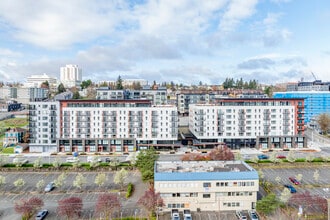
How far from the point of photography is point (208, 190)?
29594mm

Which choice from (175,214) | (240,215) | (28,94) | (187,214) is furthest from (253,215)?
(28,94)

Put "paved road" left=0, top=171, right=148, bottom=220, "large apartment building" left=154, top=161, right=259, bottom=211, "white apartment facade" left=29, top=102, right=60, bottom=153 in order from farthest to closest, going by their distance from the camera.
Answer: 1. "white apartment facade" left=29, top=102, right=60, bottom=153
2. "large apartment building" left=154, top=161, right=259, bottom=211
3. "paved road" left=0, top=171, right=148, bottom=220

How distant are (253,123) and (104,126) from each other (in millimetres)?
29520

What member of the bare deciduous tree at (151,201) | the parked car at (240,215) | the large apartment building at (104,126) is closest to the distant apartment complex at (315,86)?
the large apartment building at (104,126)

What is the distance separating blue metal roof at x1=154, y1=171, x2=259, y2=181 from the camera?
97.0ft

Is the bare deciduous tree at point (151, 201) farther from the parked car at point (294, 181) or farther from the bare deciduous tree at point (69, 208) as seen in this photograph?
the parked car at point (294, 181)

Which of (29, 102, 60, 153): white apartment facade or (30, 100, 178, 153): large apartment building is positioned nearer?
(30, 100, 178, 153): large apartment building

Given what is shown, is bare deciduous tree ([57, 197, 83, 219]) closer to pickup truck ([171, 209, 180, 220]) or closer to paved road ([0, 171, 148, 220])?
paved road ([0, 171, 148, 220])

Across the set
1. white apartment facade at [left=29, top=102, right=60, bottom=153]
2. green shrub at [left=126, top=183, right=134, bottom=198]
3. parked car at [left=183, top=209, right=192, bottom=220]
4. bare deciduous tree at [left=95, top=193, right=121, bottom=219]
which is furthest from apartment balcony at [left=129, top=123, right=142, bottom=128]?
bare deciduous tree at [left=95, top=193, right=121, bottom=219]

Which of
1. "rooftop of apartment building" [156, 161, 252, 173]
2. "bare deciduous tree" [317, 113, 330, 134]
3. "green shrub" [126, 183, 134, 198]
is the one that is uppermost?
"bare deciduous tree" [317, 113, 330, 134]

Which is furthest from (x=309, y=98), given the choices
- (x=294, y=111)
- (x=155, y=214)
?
(x=155, y=214)

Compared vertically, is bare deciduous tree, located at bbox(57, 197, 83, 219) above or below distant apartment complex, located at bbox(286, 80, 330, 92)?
below

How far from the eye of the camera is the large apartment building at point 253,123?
189ft

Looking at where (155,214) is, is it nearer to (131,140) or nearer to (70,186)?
(70,186)
